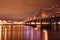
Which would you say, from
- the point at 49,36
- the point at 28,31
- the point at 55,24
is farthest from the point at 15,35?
the point at 55,24

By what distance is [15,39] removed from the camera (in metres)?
4.95

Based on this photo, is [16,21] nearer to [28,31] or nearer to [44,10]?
[28,31]

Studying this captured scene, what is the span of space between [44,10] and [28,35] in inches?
136

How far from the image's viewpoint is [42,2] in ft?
7.09

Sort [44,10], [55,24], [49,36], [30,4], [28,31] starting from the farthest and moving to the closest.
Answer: [28,31] < [49,36] < [30,4] < [55,24] < [44,10]

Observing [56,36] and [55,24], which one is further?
[56,36]

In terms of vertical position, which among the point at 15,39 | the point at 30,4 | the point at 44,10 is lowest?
the point at 15,39

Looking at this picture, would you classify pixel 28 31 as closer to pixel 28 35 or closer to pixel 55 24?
pixel 28 35

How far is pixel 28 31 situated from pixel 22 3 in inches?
110

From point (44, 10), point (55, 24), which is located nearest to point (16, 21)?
point (55, 24)

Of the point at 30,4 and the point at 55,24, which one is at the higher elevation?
the point at 30,4

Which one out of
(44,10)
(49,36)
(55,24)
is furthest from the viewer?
(49,36)

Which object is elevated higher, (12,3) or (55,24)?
(12,3)

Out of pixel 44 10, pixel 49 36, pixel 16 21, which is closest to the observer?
pixel 44 10
